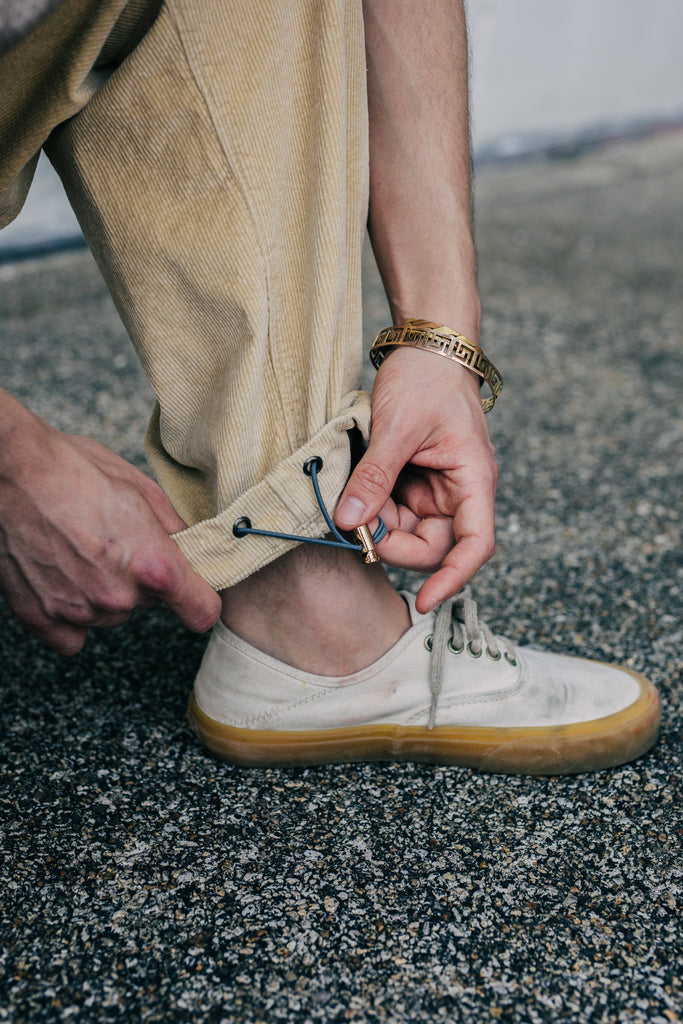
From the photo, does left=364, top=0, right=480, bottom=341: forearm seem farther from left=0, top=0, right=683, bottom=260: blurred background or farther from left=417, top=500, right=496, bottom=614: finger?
left=0, top=0, right=683, bottom=260: blurred background

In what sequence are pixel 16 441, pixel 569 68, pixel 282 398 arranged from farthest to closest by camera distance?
pixel 569 68
pixel 282 398
pixel 16 441

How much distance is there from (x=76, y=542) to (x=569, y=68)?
515 cm

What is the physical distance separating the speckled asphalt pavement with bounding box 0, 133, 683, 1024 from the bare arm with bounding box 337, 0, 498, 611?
295mm

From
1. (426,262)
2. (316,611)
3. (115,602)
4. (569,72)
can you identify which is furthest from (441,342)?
(569,72)

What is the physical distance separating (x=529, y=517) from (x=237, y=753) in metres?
0.81

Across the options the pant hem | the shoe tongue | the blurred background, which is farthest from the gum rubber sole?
the blurred background

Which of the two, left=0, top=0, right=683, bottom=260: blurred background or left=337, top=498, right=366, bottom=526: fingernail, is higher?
left=337, top=498, right=366, bottom=526: fingernail

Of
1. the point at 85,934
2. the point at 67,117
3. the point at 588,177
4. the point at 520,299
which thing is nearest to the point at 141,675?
the point at 85,934

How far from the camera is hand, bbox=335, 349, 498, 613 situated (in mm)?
826

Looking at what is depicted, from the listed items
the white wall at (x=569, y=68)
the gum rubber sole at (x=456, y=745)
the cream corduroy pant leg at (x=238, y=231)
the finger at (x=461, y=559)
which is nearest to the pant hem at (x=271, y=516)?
Result: the cream corduroy pant leg at (x=238, y=231)

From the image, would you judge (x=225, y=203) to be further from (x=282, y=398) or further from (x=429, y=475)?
(x=429, y=475)

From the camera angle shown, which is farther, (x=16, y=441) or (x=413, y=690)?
(x=413, y=690)

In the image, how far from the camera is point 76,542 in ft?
2.31

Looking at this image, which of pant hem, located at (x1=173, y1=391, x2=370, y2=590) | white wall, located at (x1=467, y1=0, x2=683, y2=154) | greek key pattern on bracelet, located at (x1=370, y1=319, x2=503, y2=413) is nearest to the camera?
pant hem, located at (x1=173, y1=391, x2=370, y2=590)
